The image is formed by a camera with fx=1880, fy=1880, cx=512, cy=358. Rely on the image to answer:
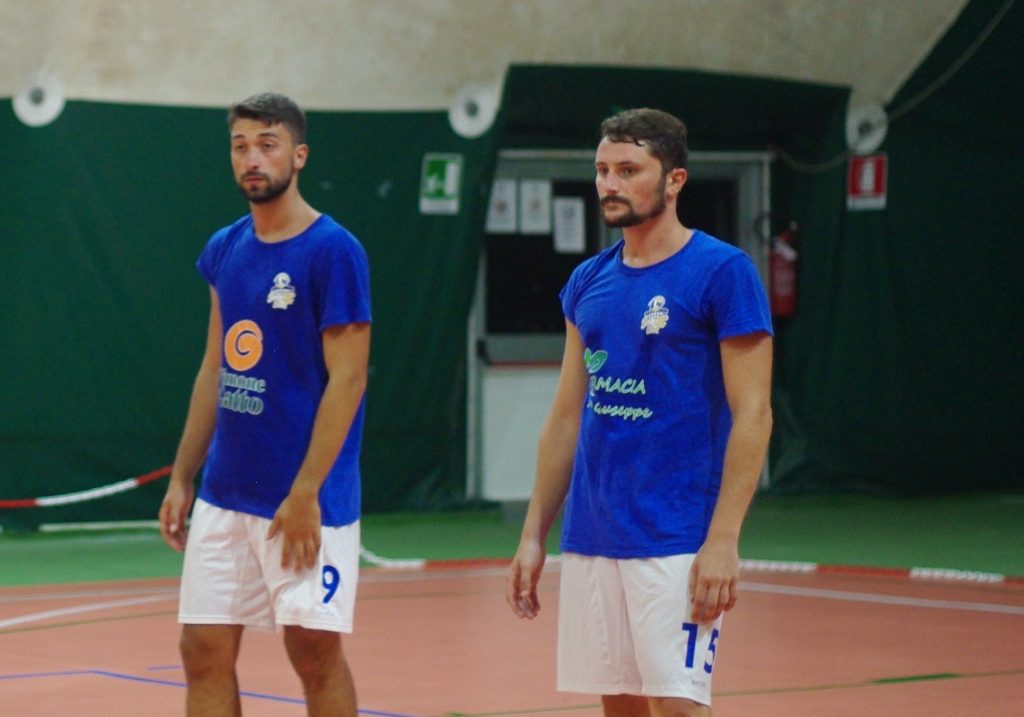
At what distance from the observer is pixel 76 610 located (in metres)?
9.14

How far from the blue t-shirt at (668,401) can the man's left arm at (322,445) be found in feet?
2.13

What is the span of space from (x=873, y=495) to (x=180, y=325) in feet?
19.8

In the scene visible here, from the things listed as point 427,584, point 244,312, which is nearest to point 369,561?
point 427,584

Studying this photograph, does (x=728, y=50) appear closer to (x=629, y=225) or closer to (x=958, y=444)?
(x=958, y=444)

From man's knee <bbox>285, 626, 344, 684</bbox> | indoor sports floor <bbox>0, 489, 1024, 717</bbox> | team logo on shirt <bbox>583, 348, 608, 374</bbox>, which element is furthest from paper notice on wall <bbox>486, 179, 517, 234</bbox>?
team logo on shirt <bbox>583, 348, 608, 374</bbox>

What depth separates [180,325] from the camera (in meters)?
12.9

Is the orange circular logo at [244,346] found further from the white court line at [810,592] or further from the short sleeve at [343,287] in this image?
the white court line at [810,592]

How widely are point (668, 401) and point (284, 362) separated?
1.00m

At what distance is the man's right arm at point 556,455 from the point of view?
14.3 ft

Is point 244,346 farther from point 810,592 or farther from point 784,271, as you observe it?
point 784,271

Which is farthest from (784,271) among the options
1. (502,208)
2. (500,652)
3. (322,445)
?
(322,445)

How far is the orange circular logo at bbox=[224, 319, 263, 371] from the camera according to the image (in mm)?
4582

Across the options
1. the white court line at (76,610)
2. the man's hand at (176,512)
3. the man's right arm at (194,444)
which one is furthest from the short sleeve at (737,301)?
the white court line at (76,610)

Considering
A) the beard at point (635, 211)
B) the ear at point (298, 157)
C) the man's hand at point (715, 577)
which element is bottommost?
the man's hand at point (715, 577)
